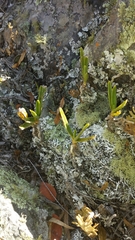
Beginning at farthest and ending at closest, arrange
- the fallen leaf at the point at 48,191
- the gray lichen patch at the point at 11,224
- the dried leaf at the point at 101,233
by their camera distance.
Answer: the fallen leaf at the point at 48,191
the dried leaf at the point at 101,233
the gray lichen patch at the point at 11,224

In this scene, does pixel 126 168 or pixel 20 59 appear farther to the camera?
pixel 20 59

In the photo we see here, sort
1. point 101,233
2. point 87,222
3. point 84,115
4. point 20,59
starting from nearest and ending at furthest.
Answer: point 87,222 < point 101,233 < point 84,115 < point 20,59

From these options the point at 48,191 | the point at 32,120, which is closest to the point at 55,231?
the point at 48,191

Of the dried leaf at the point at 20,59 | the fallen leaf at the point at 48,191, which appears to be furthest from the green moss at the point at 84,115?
the dried leaf at the point at 20,59

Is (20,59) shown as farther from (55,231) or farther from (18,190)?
(55,231)

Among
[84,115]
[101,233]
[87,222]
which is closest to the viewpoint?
[87,222]

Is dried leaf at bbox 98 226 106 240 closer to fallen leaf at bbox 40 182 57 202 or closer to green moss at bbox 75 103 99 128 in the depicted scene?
fallen leaf at bbox 40 182 57 202

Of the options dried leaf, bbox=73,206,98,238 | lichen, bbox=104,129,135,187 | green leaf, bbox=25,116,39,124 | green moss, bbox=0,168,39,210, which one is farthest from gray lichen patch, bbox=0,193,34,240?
lichen, bbox=104,129,135,187

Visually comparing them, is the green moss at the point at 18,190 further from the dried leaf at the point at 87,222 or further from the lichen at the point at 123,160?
the lichen at the point at 123,160
